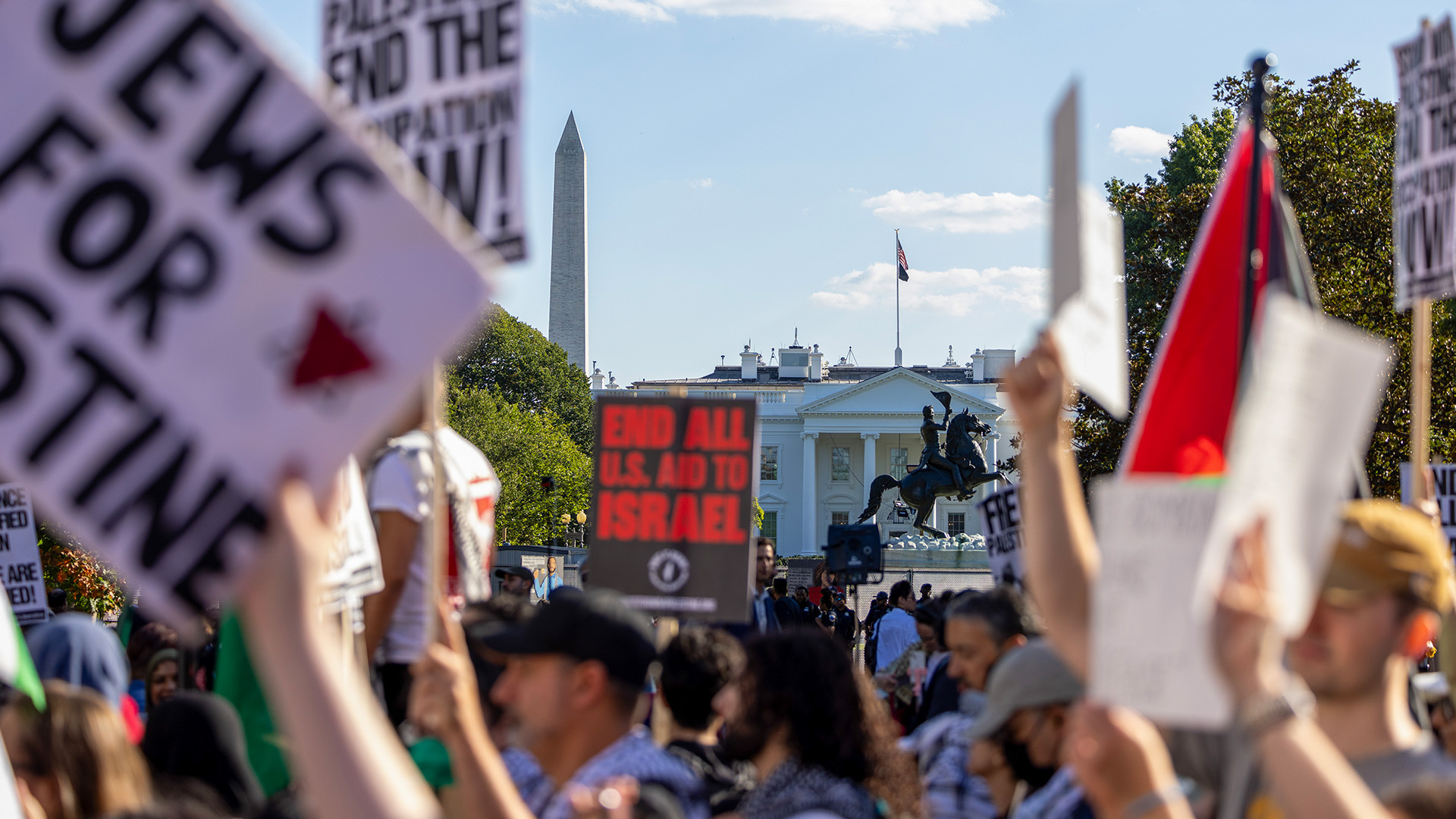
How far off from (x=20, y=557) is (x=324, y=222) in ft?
20.5

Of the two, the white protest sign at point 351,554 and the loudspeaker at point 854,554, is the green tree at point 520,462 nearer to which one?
the loudspeaker at point 854,554

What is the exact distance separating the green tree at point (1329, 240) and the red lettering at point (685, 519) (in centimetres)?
1577

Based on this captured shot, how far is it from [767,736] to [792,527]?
274 feet

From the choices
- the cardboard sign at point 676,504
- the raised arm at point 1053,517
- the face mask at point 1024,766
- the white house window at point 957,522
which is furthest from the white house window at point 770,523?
the raised arm at point 1053,517

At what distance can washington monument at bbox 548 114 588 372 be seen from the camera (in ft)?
254

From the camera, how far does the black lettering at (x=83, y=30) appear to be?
6.04ft

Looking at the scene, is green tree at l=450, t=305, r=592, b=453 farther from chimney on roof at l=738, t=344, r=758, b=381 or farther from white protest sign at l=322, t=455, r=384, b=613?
white protest sign at l=322, t=455, r=384, b=613

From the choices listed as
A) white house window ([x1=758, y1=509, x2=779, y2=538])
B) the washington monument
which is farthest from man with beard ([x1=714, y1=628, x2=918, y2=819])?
white house window ([x1=758, y1=509, x2=779, y2=538])

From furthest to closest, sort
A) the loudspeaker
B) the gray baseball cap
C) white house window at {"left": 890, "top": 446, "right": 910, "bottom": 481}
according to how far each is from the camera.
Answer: white house window at {"left": 890, "top": 446, "right": 910, "bottom": 481}, the loudspeaker, the gray baseball cap

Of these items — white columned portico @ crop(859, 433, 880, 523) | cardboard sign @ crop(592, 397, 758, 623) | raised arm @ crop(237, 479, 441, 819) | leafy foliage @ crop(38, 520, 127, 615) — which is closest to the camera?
raised arm @ crop(237, 479, 441, 819)

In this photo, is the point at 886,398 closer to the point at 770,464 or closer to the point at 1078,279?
the point at 770,464

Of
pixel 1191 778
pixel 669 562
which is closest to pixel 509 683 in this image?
pixel 1191 778

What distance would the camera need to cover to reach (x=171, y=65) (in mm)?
1833

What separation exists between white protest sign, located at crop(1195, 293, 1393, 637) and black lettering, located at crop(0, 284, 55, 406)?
1.41 m
